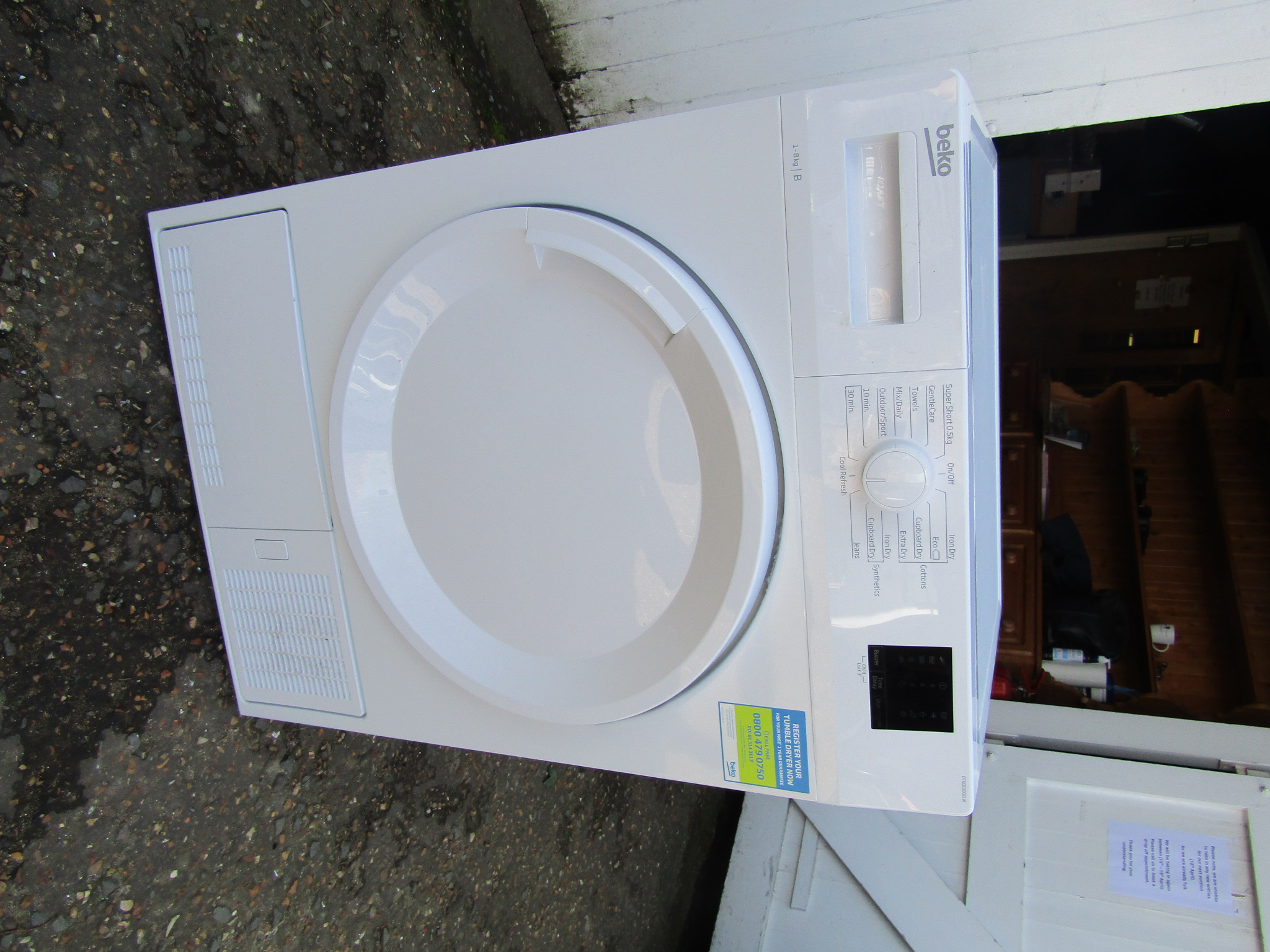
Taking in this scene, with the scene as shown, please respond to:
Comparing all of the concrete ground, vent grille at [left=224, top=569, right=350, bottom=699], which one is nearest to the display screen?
vent grille at [left=224, top=569, right=350, bottom=699]

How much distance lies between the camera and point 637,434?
864 mm

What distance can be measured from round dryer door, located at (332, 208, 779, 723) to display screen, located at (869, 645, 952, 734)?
16cm

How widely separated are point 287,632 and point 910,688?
0.86m

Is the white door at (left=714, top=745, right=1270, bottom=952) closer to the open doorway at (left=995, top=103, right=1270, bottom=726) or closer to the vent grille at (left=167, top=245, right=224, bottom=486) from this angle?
the open doorway at (left=995, top=103, right=1270, bottom=726)

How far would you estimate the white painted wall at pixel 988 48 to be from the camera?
146 cm

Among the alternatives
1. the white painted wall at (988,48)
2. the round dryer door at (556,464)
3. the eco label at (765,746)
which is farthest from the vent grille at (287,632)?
the white painted wall at (988,48)

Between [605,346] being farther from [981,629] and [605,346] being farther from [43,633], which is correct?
[43,633]

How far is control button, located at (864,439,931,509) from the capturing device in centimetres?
76

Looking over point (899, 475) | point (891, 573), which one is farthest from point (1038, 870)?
point (899, 475)

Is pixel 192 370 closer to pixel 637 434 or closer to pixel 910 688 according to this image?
pixel 637 434

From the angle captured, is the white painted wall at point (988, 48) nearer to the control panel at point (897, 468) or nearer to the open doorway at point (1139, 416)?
the open doorway at point (1139, 416)

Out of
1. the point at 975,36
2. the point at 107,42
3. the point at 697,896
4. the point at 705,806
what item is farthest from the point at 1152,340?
the point at 107,42

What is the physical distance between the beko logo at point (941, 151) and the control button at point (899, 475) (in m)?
0.26

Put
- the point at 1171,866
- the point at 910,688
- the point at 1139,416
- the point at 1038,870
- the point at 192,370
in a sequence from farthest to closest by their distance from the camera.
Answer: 1. the point at 1139,416
2. the point at 1038,870
3. the point at 1171,866
4. the point at 192,370
5. the point at 910,688
